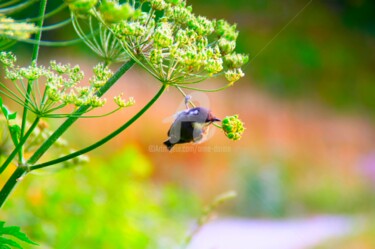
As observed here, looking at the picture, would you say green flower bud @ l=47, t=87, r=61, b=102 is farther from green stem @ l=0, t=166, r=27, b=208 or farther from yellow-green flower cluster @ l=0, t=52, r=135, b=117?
green stem @ l=0, t=166, r=27, b=208

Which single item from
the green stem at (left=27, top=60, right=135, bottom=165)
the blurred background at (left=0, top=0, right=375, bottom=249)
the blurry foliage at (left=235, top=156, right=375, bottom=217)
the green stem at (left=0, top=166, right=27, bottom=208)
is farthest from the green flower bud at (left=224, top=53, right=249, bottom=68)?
the blurry foliage at (left=235, top=156, right=375, bottom=217)

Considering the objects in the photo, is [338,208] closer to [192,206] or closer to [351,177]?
[351,177]

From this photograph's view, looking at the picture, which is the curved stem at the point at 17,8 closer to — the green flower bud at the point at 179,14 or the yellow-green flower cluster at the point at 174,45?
the yellow-green flower cluster at the point at 174,45

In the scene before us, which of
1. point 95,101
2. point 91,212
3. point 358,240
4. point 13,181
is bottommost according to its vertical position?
point 13,181

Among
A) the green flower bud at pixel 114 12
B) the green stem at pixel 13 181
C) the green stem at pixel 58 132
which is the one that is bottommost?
the green stem at pixel 13 181

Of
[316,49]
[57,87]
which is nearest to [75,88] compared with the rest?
[57,87]

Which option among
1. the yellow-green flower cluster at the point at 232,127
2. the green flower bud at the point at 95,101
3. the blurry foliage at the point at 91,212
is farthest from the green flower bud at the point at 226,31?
the blurry foliage at the point at 91,212

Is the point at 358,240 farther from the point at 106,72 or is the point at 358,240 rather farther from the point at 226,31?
the point at 106,72
